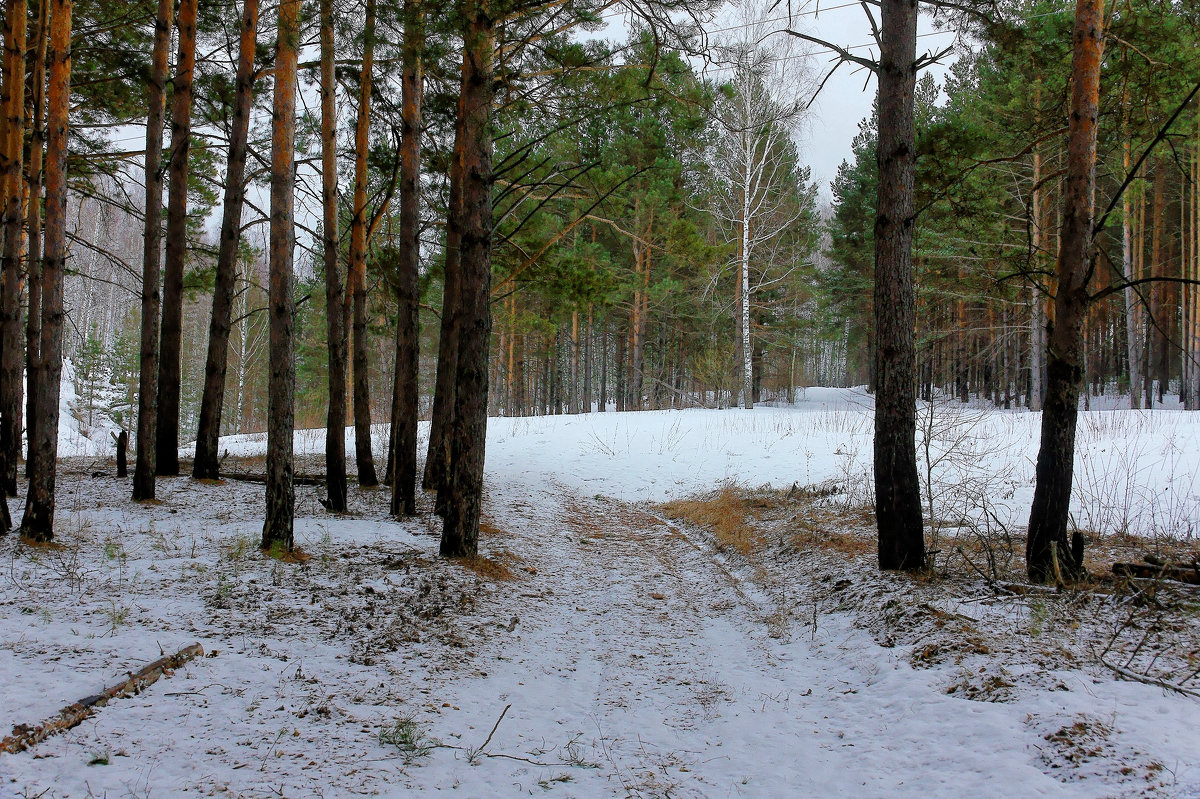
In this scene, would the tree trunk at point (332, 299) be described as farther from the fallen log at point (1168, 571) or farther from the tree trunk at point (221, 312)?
the fallen log at point (1168, 571)

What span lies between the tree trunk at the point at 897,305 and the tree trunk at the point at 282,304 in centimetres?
462

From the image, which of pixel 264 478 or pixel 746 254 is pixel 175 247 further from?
pixel 746 254

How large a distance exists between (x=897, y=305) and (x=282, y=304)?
4.79 meters

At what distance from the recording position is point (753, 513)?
8.34m

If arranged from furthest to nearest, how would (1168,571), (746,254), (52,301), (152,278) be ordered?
(746,254), (152,278), (52,301), (1168,571)

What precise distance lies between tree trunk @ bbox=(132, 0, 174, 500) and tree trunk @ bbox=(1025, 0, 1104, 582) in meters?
7.84

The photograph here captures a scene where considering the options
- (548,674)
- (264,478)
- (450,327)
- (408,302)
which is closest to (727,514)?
(450,327)

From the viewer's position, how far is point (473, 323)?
5.72 meters

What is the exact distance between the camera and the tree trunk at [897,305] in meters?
4.90

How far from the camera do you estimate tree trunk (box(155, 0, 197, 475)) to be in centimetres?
794

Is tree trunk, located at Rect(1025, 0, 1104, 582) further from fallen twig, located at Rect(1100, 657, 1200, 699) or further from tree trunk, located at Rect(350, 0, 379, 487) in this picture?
tree trunk, located at Rect(350, 0, 379, 487)

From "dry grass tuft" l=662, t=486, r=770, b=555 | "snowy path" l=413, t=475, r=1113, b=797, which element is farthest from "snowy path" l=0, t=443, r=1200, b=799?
"dry grass tuft" l=662, t=486, r=770, b=555

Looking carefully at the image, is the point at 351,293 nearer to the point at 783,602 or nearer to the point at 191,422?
the point at 783,602

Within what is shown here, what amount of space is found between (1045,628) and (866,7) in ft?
14.4
